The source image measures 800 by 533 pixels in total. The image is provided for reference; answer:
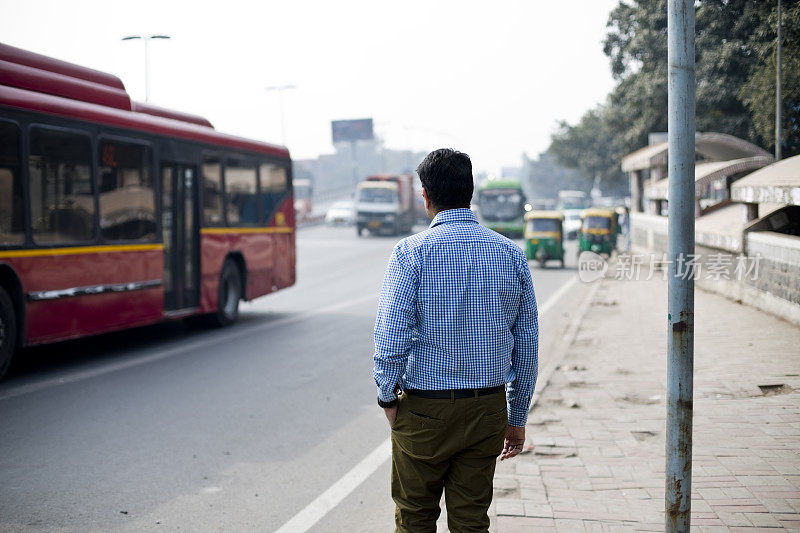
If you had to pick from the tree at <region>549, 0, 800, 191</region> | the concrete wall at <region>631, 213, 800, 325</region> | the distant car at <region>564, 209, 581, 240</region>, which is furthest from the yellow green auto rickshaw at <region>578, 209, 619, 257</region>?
the distant car at <region>564, 209, 581, 240</region>

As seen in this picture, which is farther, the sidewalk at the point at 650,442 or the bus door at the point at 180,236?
the bus door at the point at 180,236

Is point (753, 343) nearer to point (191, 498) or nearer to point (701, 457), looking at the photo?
point (701, 457)

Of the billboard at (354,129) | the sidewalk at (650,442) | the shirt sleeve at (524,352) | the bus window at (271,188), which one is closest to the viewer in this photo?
the shirt sleeve at (524,352)

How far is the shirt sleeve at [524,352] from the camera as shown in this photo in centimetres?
341

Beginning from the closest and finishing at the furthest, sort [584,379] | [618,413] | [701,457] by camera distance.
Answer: [701,457], [618,413], [584,379]

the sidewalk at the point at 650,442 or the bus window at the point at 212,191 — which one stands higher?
the bus window at the point at 212,191

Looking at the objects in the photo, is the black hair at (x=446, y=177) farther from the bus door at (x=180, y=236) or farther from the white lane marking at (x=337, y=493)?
the bus door at (x=180, y=236)

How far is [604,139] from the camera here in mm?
66750

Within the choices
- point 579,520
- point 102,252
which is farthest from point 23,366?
point 579,520

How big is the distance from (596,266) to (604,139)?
137 feet

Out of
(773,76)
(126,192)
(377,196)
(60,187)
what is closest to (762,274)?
(773,76)

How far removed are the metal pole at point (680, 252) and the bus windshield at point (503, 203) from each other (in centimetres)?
4067
